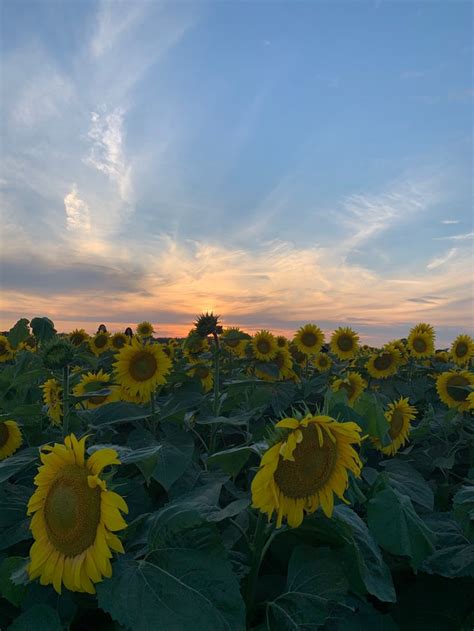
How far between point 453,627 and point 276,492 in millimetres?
1294

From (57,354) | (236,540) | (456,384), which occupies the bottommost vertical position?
(236,540)

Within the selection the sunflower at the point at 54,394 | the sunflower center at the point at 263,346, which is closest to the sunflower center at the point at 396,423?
the sunflower at the point at 54,394

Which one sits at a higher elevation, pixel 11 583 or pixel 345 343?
pixel 345 343

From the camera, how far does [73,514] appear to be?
2.02m

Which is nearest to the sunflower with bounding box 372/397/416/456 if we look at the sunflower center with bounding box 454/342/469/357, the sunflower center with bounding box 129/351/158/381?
the sunflower center with bounding box 129/351/158/381

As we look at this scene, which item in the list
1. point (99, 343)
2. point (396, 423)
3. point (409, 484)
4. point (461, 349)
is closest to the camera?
point (409, 484)

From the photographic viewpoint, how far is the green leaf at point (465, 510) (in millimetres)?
2603

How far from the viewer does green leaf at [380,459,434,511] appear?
304 cm

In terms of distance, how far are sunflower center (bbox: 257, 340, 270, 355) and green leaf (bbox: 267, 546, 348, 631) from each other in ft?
18.2

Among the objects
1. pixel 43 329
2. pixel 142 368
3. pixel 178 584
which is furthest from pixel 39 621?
pixel 43 329

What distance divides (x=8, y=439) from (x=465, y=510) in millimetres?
2866

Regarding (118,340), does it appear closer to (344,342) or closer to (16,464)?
(344,342)

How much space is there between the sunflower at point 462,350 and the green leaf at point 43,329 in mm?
7172

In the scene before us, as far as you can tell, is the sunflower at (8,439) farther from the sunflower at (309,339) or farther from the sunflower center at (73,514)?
the sunflower at (309,339)
